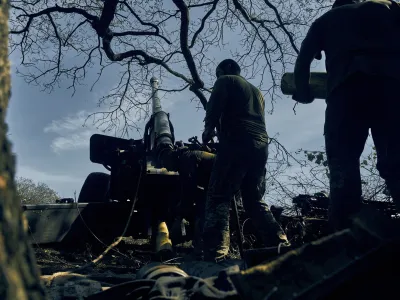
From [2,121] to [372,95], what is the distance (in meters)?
2.80

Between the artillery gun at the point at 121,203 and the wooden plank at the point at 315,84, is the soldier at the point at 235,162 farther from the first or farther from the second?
the artillery gun at the point at 121,203

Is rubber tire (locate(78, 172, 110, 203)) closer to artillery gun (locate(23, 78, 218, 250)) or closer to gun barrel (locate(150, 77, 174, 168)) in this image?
artillery gun (locate(23, 78, 218, 250))

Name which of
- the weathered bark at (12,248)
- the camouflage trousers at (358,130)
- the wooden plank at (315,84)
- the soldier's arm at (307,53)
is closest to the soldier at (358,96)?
the camouflage trousers at (358,130)

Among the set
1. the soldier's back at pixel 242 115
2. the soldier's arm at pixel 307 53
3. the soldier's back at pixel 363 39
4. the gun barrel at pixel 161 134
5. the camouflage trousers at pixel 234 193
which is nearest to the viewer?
the soldier's back at pixel 363 39

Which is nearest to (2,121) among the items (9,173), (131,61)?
(9,173)

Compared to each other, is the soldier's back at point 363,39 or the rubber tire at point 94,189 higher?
the soldier's back at point 363,39

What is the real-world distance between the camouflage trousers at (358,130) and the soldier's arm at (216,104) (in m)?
1.61

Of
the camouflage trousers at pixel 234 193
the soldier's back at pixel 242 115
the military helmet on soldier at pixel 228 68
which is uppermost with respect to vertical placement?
the military helmet on soldier at pixel 228 68

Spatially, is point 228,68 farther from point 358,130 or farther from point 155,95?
point 155,95

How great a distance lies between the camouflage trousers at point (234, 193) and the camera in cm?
406

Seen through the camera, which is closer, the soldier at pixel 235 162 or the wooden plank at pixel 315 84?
the soldier at pixel 235 162

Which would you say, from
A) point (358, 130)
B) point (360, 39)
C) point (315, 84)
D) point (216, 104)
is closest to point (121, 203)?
point (216, 104)

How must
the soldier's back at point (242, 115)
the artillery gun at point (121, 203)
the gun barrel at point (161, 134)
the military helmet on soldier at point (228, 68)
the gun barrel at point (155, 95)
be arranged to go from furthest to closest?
the gun barrel at point (155, 95) → the gun barrel at point (161, 134) → the artillery gun at point (121, 203) → the military helmet on soldier at point (228, 68) → the soldier's back at point (242, 115)

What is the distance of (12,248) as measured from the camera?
0.68 meters
